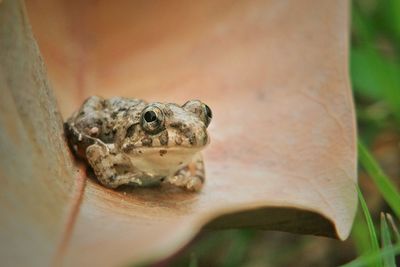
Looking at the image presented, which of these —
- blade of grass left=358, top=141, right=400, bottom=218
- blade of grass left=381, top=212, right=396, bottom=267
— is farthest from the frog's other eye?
blade of grass left=381, top=212, right=396, bottom=267

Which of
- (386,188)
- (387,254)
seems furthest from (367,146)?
(387,254)

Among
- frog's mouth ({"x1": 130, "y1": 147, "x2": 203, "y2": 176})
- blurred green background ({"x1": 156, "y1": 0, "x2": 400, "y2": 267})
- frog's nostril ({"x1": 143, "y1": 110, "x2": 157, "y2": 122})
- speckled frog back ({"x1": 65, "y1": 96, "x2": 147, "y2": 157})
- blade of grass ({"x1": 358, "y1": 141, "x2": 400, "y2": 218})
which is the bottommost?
blurred green background ({"x1": 156, "y1": 0, "x2": 400, "y2": 267})

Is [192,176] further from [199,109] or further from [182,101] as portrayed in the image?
[182,101]

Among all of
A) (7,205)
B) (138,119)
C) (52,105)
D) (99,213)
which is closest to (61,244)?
(7,205)

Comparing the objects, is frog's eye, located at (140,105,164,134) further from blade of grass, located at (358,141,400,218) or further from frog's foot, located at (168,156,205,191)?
blade of grass, located at (358,141,400,218)

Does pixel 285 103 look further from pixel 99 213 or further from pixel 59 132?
pixel 99 213

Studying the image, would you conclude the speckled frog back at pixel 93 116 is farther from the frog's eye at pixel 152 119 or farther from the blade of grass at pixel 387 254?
the blade of grass at pixel 387 254
